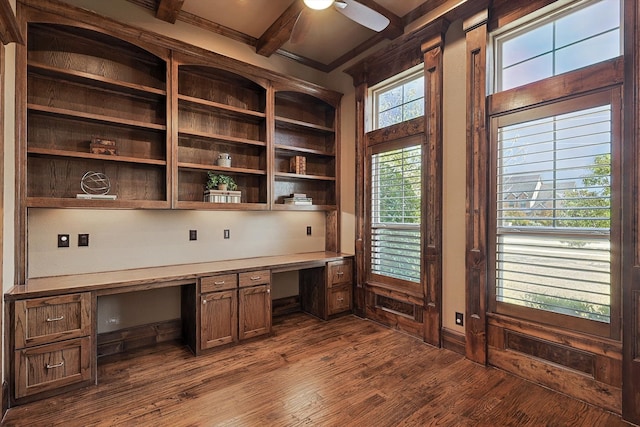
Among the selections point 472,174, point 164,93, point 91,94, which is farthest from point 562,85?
point 91,94

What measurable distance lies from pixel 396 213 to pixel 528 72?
177 cm

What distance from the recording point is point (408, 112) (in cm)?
356

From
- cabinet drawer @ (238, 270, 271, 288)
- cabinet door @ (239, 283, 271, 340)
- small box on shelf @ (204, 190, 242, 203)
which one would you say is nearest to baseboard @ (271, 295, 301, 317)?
cabinet door @ (239, 283, 271, 340)

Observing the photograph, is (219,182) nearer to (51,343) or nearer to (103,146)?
(103,146)

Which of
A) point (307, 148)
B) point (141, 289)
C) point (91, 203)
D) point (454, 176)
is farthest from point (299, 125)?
point (141, 289)

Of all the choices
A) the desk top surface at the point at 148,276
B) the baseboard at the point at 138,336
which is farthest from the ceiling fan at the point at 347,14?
the baseboard at the point at 138,336

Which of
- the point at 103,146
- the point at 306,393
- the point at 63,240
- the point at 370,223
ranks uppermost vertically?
the point at 103,146

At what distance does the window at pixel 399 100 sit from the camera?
3467 millimetres

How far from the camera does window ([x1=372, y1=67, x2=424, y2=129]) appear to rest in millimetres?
3467

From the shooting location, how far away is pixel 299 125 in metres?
4.05

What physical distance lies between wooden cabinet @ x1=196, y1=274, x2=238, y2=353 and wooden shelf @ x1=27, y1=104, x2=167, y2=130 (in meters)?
1.53

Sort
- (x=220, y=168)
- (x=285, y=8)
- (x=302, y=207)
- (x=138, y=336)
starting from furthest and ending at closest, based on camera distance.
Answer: (x=302, y=207)
(x=220, y=168)
(x=285, y=8)
(x=138, y=336)

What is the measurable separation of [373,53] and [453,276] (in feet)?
8.92

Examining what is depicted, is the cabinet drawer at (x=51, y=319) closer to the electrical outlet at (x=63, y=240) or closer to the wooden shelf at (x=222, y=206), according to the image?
the electrical outlet at (x=63, y=240)
